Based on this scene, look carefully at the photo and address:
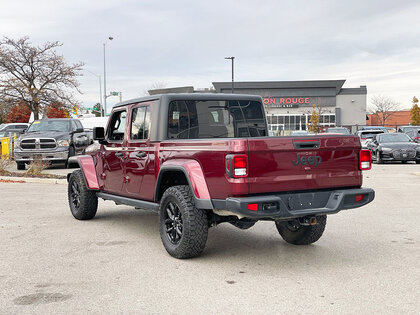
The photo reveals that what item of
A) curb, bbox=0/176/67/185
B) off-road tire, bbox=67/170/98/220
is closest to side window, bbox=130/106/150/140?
off-road tire, bbox=67/170/98/220

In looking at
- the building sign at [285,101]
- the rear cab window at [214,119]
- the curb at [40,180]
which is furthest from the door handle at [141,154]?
the building sign at [285,101]

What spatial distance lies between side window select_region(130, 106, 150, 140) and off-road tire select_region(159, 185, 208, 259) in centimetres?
110

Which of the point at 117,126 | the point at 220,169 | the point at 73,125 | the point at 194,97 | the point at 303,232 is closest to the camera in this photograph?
the point at 220,169

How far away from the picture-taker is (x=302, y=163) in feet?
17.6

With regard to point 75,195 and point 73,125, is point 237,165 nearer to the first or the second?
point 75,195

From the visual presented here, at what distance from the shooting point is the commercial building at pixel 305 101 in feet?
229

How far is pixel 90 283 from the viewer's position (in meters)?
4.92

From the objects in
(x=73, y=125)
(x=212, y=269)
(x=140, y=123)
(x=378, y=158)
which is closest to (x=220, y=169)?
(x=212, y=269)

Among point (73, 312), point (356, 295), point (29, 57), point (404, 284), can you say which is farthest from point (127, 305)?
point (29, 57)

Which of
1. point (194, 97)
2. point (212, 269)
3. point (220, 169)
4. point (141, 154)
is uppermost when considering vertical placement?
point (194, 97)

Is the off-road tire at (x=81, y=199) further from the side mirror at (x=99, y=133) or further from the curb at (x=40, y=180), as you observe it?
the curb at (x=40, y=180)

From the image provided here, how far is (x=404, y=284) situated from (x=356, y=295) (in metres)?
0.64

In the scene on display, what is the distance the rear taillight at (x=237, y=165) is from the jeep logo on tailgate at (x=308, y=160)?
1.90ft

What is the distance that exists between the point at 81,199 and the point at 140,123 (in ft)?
6.97
